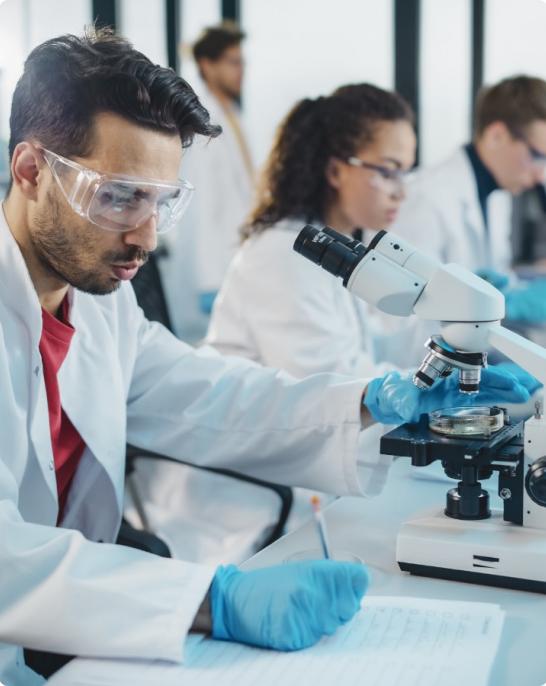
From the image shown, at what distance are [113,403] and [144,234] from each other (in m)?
0.37

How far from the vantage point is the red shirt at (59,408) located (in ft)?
5.18

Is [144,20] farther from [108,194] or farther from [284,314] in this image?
[108,194]

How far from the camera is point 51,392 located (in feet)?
5.17

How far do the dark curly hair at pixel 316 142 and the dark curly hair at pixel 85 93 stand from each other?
0.95 meters

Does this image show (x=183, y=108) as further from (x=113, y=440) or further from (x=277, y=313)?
(x=277, y=313)

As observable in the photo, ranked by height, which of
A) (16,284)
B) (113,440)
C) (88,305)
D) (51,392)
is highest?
(16,284)

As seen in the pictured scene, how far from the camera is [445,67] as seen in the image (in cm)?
574

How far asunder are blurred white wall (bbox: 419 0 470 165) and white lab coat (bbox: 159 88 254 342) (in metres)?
1.32

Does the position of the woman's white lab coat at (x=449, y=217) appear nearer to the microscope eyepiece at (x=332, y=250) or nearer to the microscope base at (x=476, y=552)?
the microscope eyepiece at (x=332, y=250)

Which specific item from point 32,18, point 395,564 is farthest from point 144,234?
point 32,18

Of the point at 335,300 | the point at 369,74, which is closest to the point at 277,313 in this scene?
the point at 335,300

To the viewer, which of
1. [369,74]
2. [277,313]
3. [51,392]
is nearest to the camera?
[51,392]

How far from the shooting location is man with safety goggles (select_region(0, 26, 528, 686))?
3.66ft

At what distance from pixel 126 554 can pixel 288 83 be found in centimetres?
531
